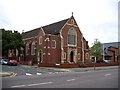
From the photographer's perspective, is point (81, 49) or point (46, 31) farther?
point (81, 49)

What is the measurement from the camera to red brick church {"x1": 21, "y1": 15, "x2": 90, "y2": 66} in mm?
58000

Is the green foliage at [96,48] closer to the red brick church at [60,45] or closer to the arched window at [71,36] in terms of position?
the red brick church at [60,45]

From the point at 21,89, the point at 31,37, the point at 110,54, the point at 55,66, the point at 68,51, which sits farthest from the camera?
the point at 110,54

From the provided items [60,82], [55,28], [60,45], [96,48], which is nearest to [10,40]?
[55,28]

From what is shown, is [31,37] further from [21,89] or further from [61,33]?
[21,89]

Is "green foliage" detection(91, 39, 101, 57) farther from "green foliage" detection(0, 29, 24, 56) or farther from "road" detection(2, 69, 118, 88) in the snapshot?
"road" detection(2, 69, 118, 88)

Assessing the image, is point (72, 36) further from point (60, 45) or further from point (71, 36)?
point (60, 45)

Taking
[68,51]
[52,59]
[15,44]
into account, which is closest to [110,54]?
[68,51]

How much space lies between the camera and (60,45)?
5953cm

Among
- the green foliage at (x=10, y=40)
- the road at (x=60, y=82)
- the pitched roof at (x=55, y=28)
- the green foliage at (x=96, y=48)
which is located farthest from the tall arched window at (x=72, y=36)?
the road at (x=60, y=82)

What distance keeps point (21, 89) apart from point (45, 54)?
44.4 metres

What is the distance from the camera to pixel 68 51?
61.2m

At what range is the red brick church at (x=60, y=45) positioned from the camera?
58000 mm

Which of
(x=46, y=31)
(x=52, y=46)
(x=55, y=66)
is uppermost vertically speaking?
(x=46, y=31)
